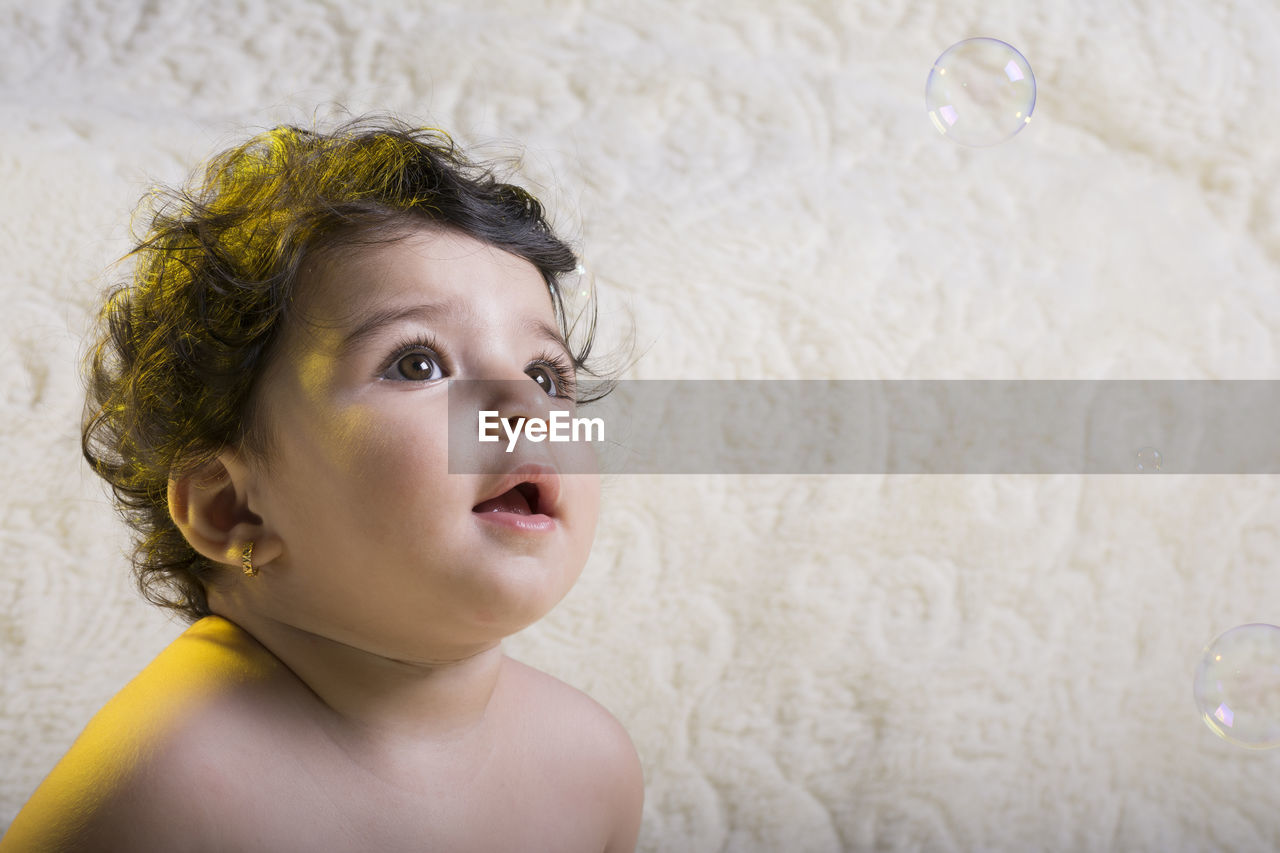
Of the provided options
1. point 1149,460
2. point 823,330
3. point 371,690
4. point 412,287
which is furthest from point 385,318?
point 1149,460

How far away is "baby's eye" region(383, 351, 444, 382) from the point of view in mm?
499

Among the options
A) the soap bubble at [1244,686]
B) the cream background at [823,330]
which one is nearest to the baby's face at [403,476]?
the cream background at [823,330]

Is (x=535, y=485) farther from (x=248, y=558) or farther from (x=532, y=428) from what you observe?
(x=248, y=558)

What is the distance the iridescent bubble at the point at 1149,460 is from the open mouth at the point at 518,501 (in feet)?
1.83

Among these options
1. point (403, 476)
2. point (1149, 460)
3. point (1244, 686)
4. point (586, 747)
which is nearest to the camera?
point (403, 476)

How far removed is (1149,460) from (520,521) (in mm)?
572

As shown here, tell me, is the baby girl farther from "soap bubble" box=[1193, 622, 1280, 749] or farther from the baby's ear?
"soap bubble" box=[1193, 622, 1280, 749]

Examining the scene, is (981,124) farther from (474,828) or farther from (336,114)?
(474,828)

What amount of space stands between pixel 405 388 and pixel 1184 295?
2.19 ft

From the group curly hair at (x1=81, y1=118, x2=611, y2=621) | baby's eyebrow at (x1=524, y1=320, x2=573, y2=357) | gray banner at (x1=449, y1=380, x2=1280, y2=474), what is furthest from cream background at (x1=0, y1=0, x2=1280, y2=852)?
baby's eyebrow at (x1=524, y1=320, x2=573, y2=357)


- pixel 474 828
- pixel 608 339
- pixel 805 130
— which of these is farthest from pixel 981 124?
pixel 474 828

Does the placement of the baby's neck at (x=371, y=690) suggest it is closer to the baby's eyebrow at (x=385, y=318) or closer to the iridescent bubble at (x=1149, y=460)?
the baby's eyebrow at (x=385, y=318)

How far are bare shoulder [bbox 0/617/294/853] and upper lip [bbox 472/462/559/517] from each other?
0.13m

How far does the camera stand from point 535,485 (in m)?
0.50
